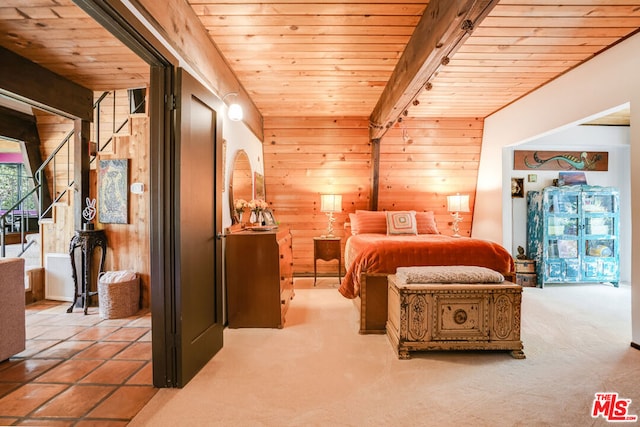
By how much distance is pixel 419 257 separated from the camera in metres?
2.80

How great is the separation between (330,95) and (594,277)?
445 cm

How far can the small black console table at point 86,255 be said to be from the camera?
3273 mm

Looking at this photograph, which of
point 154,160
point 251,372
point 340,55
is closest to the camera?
point 154,160

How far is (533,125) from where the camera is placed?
146 inches

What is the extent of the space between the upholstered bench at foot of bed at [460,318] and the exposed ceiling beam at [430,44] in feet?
5.32

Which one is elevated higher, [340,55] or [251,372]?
[340,55]

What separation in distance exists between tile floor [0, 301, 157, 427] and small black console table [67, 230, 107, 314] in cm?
34

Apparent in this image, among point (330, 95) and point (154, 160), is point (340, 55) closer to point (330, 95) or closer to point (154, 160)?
point (330, 95)

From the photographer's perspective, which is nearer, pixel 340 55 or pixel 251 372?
pixel 251 372

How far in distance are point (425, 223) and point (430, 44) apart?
2.88m

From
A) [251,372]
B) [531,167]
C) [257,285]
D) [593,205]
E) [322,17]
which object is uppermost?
[322,17]

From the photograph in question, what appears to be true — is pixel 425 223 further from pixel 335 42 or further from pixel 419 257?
pixel 335 42

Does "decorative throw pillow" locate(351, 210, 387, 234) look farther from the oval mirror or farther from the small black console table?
the small black console table

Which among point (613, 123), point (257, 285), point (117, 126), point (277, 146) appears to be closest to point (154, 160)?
point (257, 285)
